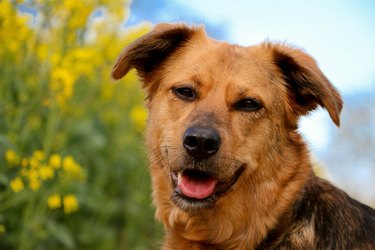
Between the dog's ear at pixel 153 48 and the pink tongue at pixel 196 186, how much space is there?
33.2 inches

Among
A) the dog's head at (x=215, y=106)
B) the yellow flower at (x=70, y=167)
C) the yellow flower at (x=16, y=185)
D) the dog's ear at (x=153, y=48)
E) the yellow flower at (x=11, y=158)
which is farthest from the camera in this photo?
the yellow flower at (x=70, y=167)

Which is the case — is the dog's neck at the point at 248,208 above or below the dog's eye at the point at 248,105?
below

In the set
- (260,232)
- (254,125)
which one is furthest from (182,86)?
(260,232)

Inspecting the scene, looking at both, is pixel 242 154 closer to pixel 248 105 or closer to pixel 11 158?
pixel 248 105

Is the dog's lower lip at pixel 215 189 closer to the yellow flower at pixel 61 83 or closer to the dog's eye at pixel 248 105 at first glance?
the dog's eye at pixel 248 105

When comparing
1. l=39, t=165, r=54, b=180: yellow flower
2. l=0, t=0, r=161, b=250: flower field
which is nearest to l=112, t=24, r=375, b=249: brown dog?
l=0, t=0, r=161, b=250: flower field

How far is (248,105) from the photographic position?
437cm

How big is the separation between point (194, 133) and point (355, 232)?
3.65ft

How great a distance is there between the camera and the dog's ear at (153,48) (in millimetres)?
4586

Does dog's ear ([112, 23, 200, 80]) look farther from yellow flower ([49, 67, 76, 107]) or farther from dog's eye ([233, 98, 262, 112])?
yellow flower ([49, 67, 76, 107])

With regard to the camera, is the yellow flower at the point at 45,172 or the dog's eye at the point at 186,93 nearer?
the dog's eye at the point at 186,93

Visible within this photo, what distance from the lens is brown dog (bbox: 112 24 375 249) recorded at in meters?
4.16

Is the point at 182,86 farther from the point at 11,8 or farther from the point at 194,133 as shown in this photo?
the point at 11,8

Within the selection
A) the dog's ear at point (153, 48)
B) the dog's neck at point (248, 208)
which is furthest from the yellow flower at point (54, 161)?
the dog's neck at point (248, 208)
